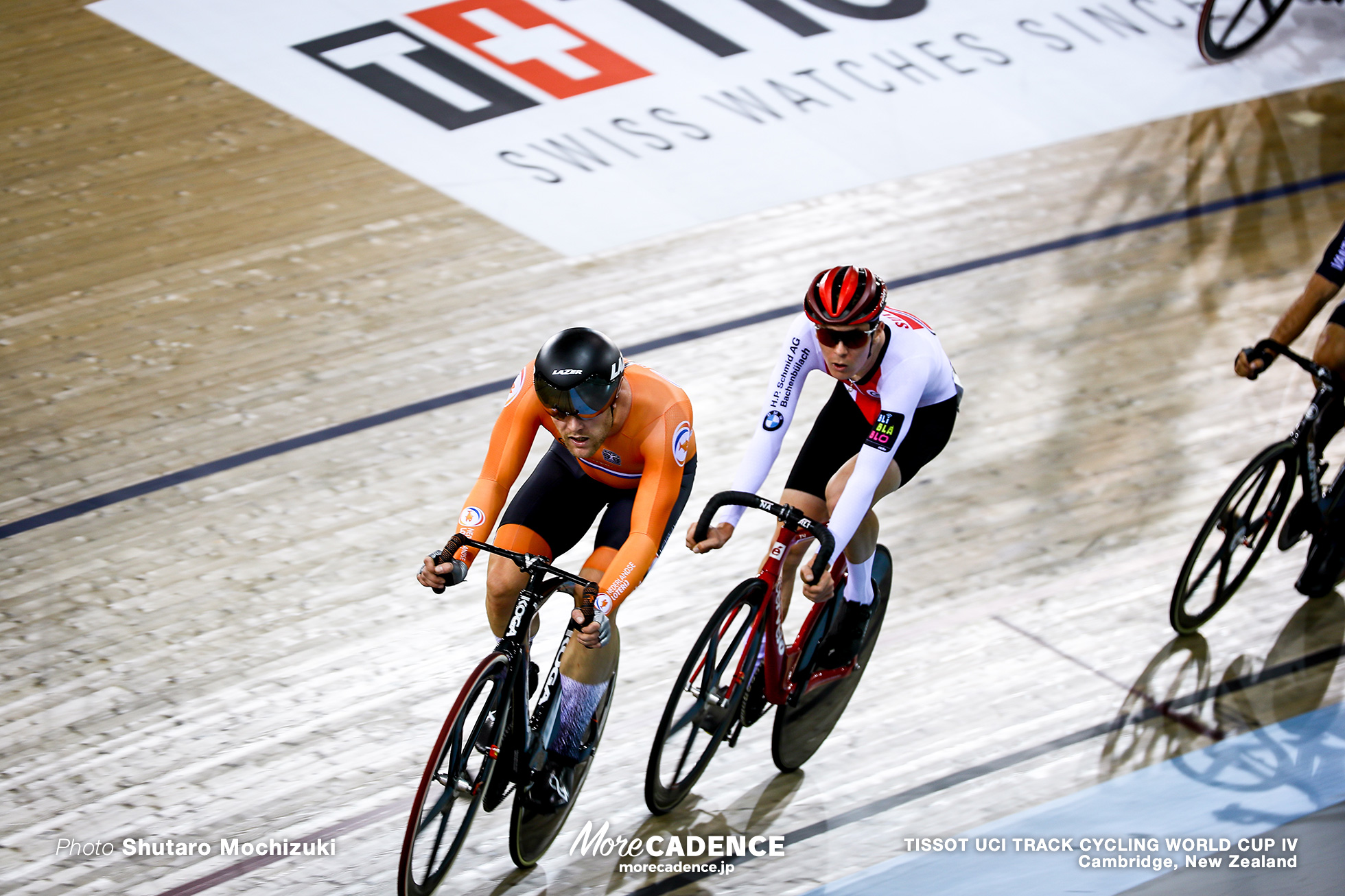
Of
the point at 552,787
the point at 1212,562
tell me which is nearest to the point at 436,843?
the point at 552,787

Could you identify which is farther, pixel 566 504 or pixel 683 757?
pixel 683 757

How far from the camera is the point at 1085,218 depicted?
18.9ft

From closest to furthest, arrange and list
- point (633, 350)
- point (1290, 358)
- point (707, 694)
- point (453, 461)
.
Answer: point (707, 694), point (1290, 358), point (453, 461), point (633, 350)

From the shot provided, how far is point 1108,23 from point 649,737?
219 inches

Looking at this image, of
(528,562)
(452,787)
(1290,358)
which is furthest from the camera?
(1290,358)

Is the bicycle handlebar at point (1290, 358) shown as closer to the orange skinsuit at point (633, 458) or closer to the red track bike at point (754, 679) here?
the red track bike at point (754, 679)

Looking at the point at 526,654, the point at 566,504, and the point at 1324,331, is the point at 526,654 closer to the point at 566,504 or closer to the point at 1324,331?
the point at 566,504

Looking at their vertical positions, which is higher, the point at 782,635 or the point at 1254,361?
the point at 1254,361

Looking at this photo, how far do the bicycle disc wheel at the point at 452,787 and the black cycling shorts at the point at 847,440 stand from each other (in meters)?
0.94

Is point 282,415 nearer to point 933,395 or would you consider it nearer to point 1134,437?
point 933,395

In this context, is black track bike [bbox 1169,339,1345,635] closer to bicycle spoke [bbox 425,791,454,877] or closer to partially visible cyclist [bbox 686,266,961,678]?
partially visible cyclist [bbox 686,266,961,678]

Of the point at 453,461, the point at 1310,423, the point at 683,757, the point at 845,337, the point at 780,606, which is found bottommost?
the point at 453,461

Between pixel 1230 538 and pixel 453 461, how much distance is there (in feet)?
7.98

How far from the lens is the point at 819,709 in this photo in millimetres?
3375
